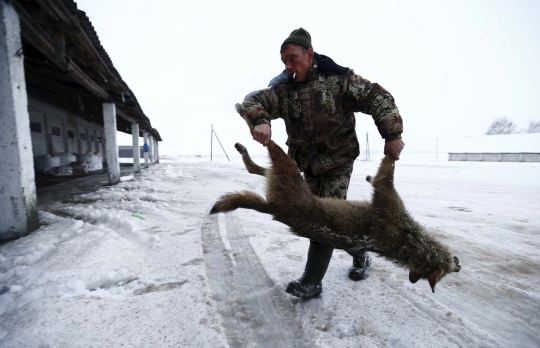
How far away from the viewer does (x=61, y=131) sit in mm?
12719

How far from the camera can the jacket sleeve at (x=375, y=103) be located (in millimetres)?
1746

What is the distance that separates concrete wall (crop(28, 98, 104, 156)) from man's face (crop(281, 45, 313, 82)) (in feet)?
41.9

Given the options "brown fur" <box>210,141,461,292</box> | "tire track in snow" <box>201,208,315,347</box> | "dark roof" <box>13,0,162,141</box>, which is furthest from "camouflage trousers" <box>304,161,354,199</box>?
"dark roof" <box>13,0,162,141</box>

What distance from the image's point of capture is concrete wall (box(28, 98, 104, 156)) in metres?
10.6

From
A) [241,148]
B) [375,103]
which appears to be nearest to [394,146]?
[375,103]

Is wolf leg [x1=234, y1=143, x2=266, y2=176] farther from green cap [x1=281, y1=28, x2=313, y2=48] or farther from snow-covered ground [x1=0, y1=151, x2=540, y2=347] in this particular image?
green cap [x1=281, y1=28, x2=313, y2=48]

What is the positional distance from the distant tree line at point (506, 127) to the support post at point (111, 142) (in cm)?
8518

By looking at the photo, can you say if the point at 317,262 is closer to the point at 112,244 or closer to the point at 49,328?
the point at 49,328

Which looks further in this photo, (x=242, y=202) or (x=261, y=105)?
(x=261, y=105)

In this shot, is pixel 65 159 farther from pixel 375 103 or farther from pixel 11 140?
pixel 375 103

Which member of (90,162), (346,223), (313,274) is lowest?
(313,274)

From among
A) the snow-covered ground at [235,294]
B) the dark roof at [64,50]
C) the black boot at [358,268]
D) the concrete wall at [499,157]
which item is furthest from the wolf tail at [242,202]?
the concrete wall at [499,157]

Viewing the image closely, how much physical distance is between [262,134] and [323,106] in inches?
26.1

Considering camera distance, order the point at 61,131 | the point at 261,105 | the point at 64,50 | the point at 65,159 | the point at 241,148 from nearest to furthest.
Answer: the point at 261,105, the point at 241,148, the point at 64,50, the point at 65,159, the point at 61,131
